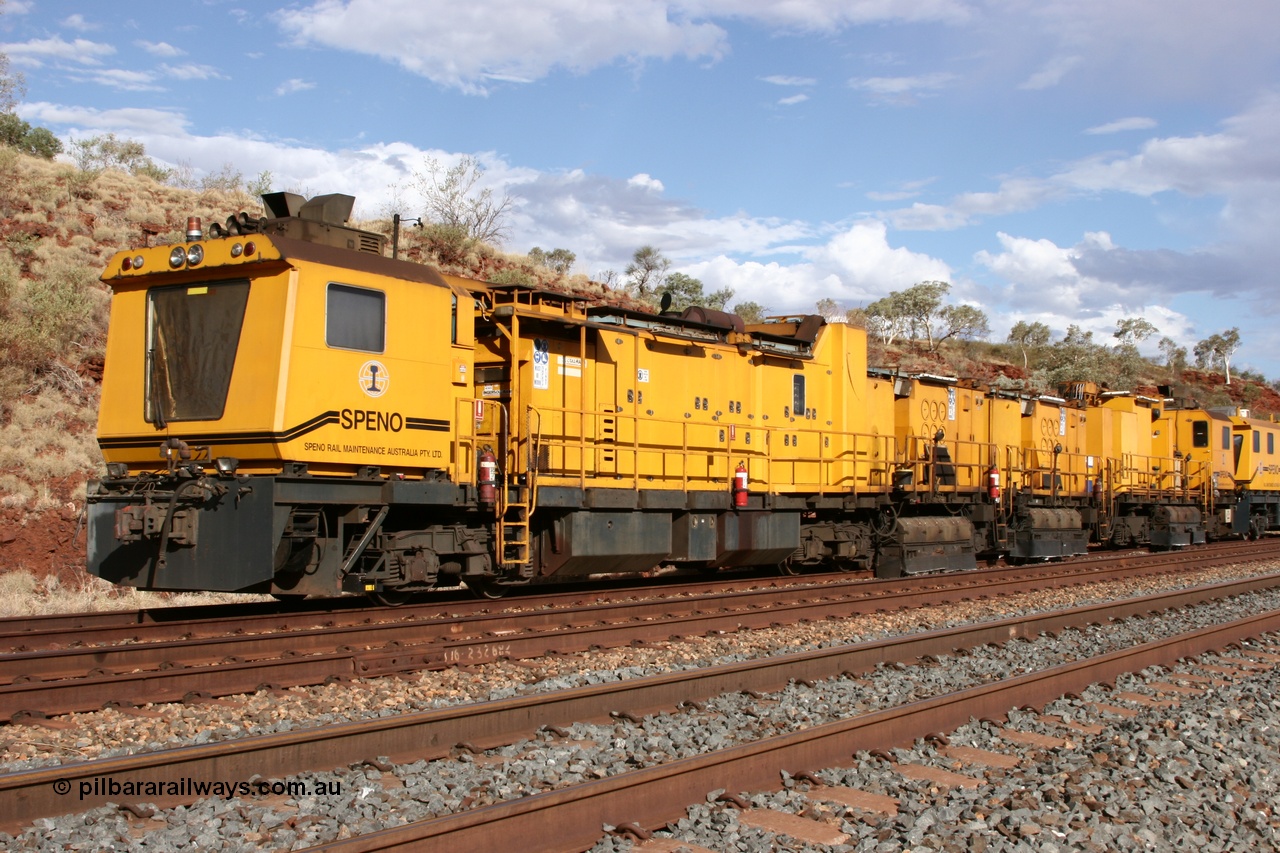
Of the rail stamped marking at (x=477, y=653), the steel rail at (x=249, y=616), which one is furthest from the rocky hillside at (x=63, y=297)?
the rail stamped marking at (x=477, y=653)

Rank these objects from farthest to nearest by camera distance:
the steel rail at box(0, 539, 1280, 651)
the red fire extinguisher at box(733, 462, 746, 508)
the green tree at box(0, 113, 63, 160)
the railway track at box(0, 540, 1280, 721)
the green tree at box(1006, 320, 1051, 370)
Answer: the green tree at box(1006, 320, 1051, 370) → the green tree at box(0, 113, 63, 160) → the red fire extinguisher at box(733, 462, 746, 508) → the steel rail at box(0, 539, 1280, 651) → the railway track at box(0, 540, 1280, 721)

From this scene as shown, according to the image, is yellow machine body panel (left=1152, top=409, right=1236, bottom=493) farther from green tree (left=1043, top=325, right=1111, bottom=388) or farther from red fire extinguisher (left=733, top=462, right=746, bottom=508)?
green tree (left=1043, top=325, right=1111, bottom=388)

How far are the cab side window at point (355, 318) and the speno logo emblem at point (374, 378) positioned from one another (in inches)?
6.3

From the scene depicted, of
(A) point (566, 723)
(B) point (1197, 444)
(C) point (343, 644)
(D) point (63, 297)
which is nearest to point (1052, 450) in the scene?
(B) point (1197, 444)

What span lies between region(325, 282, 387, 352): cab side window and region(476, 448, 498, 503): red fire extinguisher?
1.68 meters

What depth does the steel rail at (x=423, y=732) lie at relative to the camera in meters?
4.76

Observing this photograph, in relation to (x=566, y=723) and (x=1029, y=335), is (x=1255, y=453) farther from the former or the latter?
(x=1029, y=335)

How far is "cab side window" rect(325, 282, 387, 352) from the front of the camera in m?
9.96

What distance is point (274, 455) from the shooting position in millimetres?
9500

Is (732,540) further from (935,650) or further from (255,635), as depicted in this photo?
(255,635)

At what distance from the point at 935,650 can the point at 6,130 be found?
41.7 m

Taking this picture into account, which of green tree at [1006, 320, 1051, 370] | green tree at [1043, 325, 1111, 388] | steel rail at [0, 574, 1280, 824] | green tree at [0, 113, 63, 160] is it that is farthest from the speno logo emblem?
green tree at [1006, 320, 1051, 370]

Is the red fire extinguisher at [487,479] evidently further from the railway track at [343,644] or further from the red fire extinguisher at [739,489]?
the red fire extinguisher at [739,489]

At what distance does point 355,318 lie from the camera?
1018 cm
